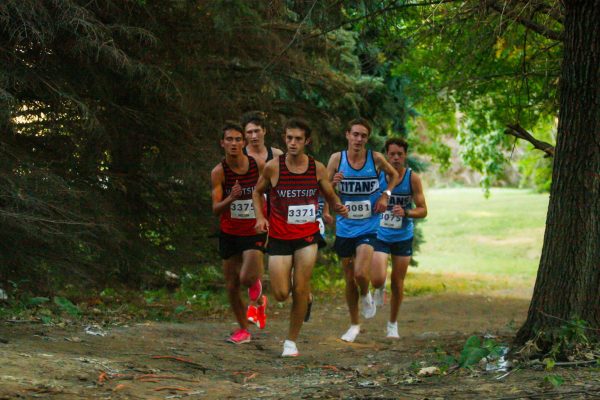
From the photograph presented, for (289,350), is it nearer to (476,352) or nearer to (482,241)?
(476,352)

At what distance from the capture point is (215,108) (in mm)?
12828

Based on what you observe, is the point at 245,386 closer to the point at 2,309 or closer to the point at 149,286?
the point at 2,309

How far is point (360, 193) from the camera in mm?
9742

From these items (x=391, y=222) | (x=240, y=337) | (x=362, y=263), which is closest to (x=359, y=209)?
(x=362, y=263)

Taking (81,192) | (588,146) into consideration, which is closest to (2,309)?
(81,192)

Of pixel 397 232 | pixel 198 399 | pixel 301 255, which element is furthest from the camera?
pixel 397 232

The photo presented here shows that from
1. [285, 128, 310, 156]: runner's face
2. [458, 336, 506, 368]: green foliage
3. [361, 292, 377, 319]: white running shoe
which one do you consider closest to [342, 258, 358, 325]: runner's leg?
[361, 292, 377, 319]: white running shoe

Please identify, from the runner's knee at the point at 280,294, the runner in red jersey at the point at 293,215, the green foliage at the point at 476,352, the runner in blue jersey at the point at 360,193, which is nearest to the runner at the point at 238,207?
the runner in red jersey at the point at 293,215

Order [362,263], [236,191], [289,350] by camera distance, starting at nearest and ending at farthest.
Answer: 1. [289,350]
2. [236,191]
3. [362,263]

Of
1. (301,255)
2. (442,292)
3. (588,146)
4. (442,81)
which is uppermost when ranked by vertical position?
(442,81)

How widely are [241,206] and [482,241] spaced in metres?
30.7

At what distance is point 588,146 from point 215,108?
21.7 ft

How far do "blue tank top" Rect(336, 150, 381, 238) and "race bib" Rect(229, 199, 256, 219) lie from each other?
3.63 ft

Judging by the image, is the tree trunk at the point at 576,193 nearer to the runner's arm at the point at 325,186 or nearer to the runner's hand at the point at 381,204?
the runner's arm at the point at 325,186
